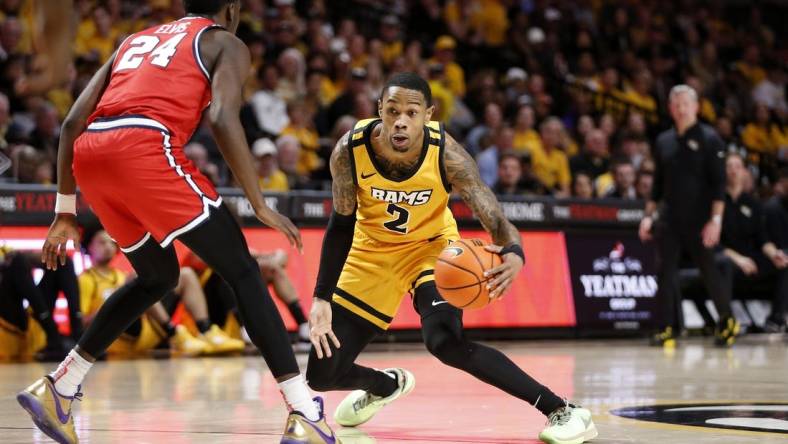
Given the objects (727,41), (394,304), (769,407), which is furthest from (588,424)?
(727,41)

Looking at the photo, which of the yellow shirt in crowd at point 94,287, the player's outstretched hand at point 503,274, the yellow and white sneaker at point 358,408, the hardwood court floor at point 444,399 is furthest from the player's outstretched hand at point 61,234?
the yellow shirt in crowd at point 94,287

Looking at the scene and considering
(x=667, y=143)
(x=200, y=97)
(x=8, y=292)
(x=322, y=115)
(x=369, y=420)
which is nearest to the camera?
(x=200, y=97)

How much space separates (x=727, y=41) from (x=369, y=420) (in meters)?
18.6

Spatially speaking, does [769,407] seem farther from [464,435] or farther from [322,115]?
[322,115]

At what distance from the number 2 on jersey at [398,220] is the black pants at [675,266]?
628cm

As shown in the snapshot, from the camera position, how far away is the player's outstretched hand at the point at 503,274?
16.3 feet

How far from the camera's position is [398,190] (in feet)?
18.9

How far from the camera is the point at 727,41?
913 inches

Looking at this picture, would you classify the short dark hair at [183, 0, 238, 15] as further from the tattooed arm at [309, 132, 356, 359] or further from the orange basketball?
the orange basketball

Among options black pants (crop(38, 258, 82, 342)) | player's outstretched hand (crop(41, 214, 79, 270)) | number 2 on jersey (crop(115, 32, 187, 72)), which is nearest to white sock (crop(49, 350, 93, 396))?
player's outstretched hand (crop(41, 214, 79, 270))

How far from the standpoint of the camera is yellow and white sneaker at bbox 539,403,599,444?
5188mm

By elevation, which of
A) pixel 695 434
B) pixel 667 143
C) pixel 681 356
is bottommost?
pixel 681 356

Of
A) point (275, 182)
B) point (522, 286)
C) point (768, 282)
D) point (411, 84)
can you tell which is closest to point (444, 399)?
point (411, 84)

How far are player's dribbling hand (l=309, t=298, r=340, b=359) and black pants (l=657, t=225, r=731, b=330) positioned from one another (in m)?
6.82
